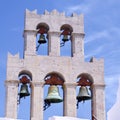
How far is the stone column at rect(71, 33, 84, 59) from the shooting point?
24.3 metres

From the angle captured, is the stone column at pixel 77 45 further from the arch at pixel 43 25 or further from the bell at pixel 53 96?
the bell at pixel 53 96

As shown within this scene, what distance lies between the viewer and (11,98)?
23.0 m

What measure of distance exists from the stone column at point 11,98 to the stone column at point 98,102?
324 centimetres

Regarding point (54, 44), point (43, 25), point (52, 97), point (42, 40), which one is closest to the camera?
point (52, 97)

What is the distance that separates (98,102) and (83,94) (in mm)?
708

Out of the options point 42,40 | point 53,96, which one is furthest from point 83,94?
point 42,40

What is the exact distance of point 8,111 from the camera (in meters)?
22.6

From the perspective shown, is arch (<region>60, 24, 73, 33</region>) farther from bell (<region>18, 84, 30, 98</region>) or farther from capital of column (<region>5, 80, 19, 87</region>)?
capital of column (<region>5, 80, 19, 87</region>)

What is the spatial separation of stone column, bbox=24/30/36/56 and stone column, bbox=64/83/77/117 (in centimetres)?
203

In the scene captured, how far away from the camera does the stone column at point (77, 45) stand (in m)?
24.3

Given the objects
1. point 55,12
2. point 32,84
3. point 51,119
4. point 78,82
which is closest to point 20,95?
point 32,84

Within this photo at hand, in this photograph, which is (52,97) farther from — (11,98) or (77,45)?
(77,45)

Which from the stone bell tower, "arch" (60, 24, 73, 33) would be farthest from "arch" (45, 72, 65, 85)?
"arch" (60, 24, 73, 33)

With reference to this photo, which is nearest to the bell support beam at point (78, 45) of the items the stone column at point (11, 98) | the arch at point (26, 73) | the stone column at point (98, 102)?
the stone column at point (98, 102)
